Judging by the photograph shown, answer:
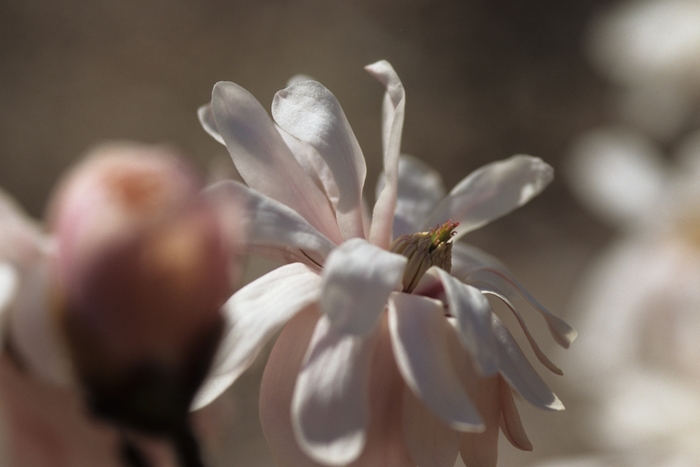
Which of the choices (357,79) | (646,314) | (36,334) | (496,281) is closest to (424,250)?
(496,281)

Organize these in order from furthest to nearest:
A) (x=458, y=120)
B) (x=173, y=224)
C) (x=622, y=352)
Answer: (x=458, y=120)
(x=622, y=352)
(x=173, y=224)

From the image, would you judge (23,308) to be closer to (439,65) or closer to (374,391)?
(374,391)

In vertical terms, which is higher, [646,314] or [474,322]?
[474,322]

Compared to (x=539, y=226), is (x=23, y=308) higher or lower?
higher

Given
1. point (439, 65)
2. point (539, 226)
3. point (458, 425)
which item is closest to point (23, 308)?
point (458, 425)

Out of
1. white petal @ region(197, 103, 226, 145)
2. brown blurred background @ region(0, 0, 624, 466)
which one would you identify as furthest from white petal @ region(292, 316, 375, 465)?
brown blurred background @ region(0, 0, 624, 466)

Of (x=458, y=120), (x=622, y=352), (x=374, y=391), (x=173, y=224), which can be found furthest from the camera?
(x=458, y=120)

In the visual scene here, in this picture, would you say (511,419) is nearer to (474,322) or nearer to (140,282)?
(474,322)

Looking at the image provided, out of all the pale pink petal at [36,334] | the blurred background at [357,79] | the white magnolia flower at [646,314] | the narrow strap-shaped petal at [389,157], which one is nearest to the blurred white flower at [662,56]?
the white magnolia flower at [646,314]
